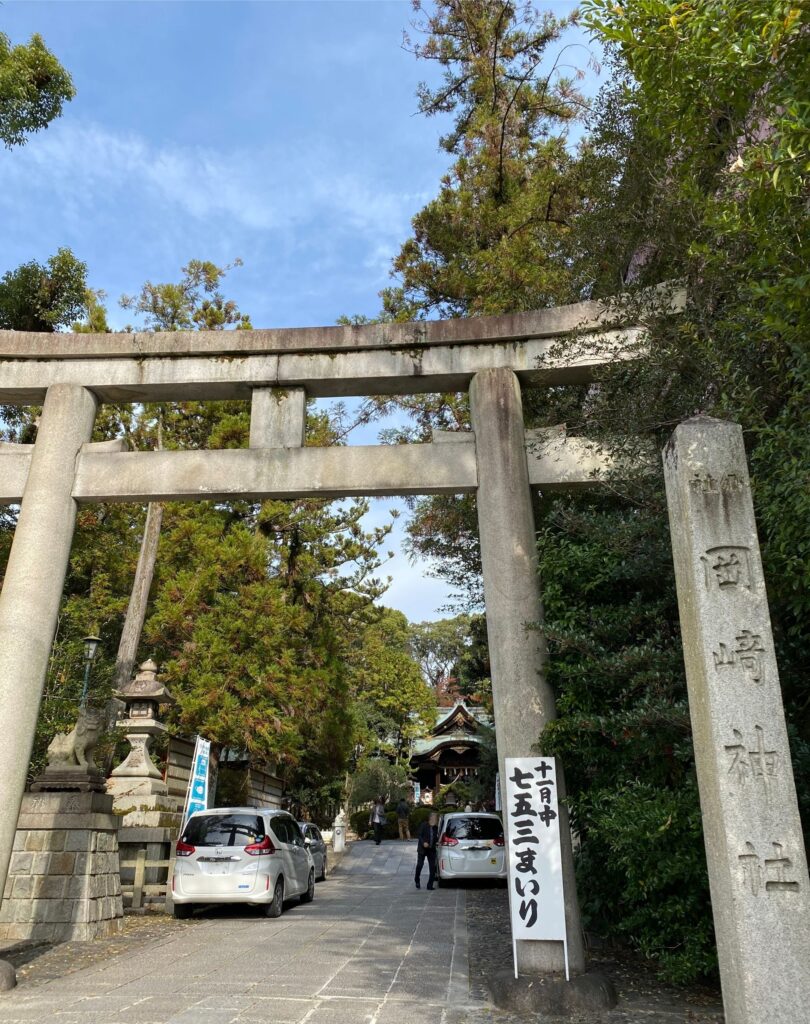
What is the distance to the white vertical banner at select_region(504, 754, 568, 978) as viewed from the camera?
6070mm

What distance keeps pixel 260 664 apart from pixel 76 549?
577 cm

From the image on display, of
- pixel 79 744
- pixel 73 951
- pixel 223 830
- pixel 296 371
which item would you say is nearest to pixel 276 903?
pixel 223 830

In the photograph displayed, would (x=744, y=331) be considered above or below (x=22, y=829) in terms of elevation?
above

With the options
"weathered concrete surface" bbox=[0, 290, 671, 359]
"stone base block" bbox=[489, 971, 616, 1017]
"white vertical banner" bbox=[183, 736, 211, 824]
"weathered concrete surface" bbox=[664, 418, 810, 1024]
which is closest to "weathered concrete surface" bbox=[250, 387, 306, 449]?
"weathered concrete surface" bbox=[0, 290, 671, 359]

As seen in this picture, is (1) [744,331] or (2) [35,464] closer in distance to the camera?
(1) [744,331]

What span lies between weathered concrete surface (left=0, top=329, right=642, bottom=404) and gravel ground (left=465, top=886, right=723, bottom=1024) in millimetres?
5430

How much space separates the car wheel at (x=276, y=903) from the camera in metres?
11.1

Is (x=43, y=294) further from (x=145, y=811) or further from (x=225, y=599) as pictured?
(x=145, y=811)

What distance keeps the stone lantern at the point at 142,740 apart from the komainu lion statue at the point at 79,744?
312 cm

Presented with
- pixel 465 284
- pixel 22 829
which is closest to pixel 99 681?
pixel 22 829

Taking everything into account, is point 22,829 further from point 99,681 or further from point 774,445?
point 774,445

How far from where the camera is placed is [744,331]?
5391 millimetres

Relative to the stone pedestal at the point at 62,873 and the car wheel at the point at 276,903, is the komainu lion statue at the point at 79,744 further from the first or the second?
the car wheel at the point at 276,903

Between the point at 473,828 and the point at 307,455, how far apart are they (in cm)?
1075
